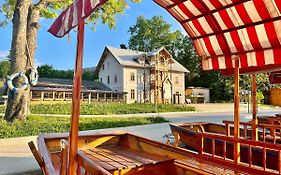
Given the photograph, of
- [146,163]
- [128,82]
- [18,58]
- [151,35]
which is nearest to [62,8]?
[18,58]

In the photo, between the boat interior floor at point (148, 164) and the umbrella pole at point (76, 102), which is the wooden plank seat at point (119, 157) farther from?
the umbrella pole at point (76, 102)

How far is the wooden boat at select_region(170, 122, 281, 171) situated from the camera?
3.67m

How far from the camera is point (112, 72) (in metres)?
33.8

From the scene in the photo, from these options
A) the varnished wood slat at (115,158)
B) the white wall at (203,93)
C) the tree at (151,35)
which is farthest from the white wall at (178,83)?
the varnished wood slat at (115,158)

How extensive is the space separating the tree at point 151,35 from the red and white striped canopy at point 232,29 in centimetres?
4392

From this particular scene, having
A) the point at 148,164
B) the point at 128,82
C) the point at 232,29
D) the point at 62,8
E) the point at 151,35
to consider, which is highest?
the point at 151,35


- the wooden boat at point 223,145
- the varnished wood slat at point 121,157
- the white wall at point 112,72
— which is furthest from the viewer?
the white wall at point 112,72

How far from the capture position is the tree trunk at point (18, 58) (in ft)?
36.9

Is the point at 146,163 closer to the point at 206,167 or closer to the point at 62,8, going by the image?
the point at 206,167

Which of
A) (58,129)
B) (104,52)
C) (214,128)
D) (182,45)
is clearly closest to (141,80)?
(104,52)

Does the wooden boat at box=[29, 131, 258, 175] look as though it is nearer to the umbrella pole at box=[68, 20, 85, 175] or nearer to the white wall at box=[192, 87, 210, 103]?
the umbrella pole at box=[68, 20, 85, 175]

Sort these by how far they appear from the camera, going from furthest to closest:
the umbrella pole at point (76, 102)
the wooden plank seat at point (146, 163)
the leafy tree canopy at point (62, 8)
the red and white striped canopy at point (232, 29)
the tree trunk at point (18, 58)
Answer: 1. the leafy tree canopy at point (62, 8)
2. the tree trunk at point (18, 58)
3. the wooden plank seat at point (146, 163)
4. the red and white striped canopy at point (232, 29)
5. the umbrella pole at point (76, 102)

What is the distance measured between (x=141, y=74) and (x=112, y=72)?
3.67m

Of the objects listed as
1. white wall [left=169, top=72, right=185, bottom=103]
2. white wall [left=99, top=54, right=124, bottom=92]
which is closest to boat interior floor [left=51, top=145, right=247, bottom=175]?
white wall [left=99, top=54, right=124, bottom=92]
